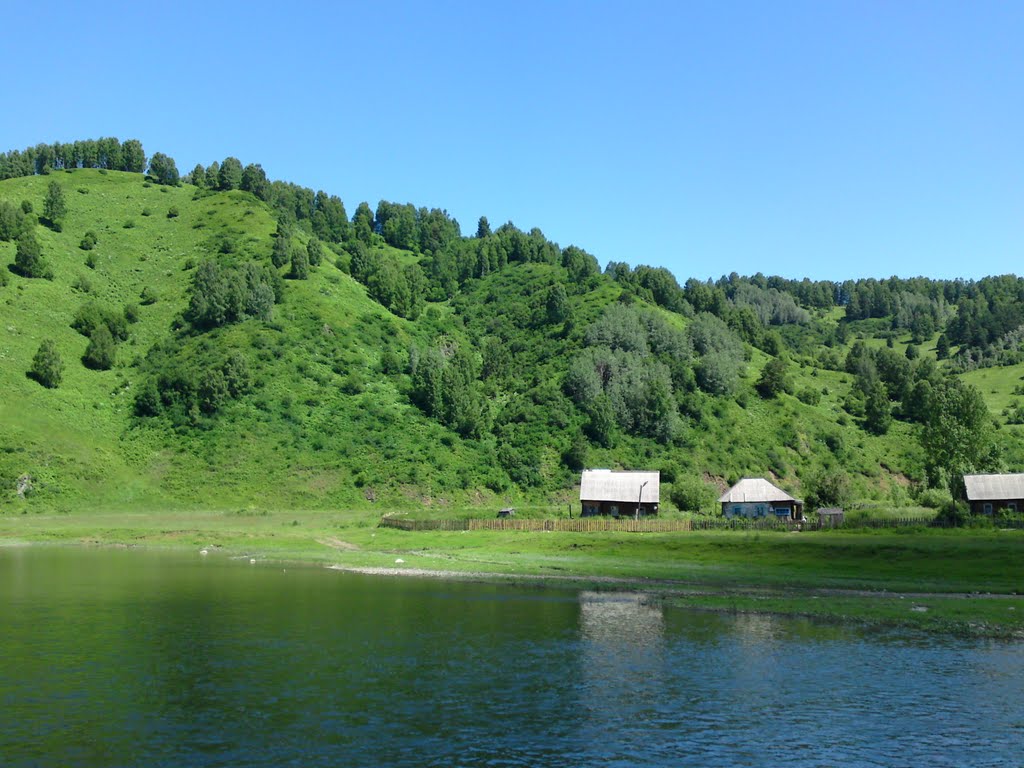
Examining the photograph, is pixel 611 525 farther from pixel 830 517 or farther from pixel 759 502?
pixel 759 502

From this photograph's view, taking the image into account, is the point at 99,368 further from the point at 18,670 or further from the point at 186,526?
the point at 18,670

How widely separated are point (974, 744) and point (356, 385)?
130 metres

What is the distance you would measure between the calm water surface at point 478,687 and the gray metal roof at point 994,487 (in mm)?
65217

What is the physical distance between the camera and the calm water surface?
24.6m

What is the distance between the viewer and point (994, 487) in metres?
97.9

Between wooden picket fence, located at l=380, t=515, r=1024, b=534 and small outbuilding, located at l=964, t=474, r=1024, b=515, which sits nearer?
wooden picket fence, located at l=380, t=515, r=1024, b=534

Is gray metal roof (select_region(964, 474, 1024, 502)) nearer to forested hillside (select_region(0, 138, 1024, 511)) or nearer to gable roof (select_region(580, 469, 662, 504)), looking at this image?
forested hillside (select_region(0, 138, 1024, 511))

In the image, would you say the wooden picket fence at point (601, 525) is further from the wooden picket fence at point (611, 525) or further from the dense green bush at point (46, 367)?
the dense green bush at point (46, 367)

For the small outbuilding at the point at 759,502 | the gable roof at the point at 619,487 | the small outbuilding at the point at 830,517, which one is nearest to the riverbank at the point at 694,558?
the small outbuilding at the point at 830,517

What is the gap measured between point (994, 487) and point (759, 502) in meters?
25.6

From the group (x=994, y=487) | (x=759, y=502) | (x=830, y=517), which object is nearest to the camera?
(x=830, y=517)

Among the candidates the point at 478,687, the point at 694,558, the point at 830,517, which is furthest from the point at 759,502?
the point at 478,687

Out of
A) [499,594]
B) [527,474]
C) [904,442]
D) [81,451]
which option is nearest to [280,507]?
[81,451]

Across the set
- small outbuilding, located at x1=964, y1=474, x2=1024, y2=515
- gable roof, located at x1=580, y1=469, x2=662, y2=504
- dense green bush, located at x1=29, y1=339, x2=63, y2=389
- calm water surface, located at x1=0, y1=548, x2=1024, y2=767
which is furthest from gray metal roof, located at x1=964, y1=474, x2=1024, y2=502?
dense green bush, located at x1=29, y1=339, x2=63, y2=389
